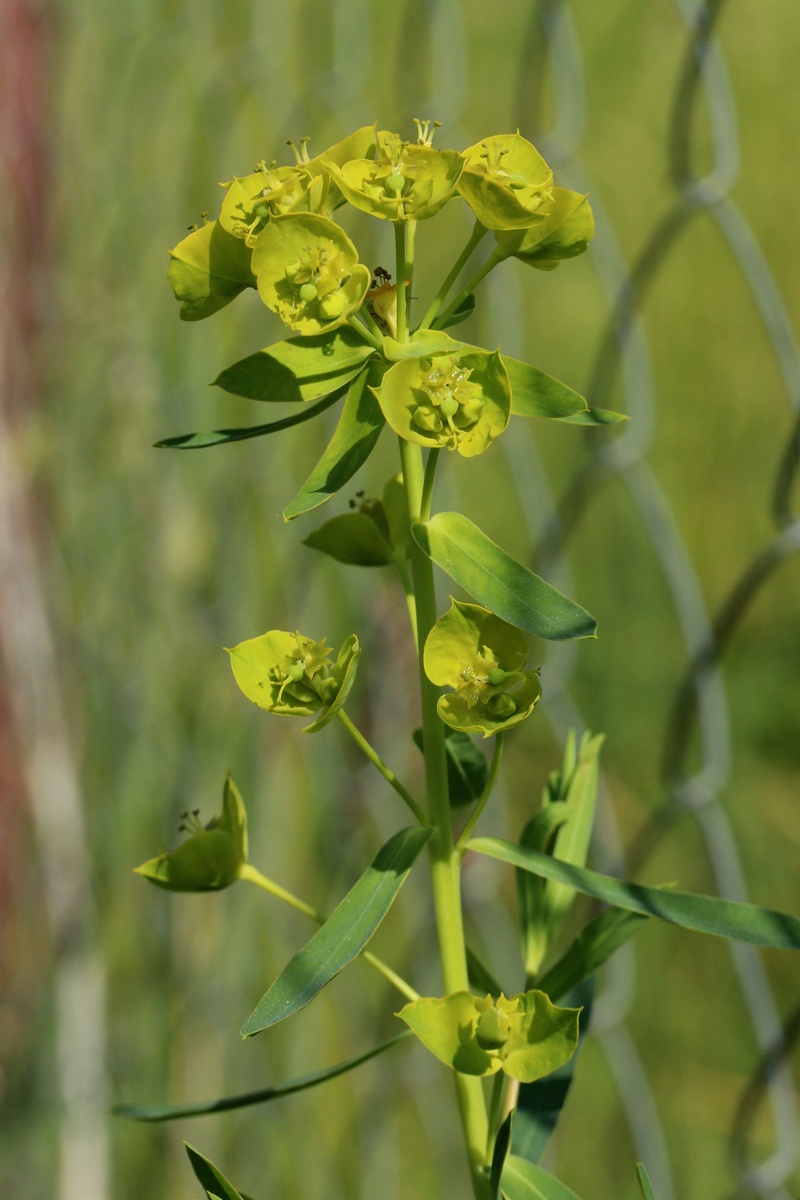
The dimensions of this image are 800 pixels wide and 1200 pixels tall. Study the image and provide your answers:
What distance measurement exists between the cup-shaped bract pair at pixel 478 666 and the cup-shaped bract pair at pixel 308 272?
87 millimetres

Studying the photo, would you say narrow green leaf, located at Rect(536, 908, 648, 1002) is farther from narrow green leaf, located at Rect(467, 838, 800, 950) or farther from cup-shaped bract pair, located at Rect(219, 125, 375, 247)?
cup-shaped bract pair, located at Rect(219, 125, 375, 247)

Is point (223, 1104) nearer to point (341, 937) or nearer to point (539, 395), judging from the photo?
point (341, 937)

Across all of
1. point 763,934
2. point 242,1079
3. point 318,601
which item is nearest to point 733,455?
point 318,601

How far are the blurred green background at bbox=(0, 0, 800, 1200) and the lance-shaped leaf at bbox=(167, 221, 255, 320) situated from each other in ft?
1.31

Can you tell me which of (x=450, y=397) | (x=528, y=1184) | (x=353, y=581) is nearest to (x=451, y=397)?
(x=450, y=397)

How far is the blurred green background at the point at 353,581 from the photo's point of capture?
92 cm

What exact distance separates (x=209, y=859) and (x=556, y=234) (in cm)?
23

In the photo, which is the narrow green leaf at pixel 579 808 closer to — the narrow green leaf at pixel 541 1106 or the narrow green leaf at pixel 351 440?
the narrow green leaf at pixel 541 1106

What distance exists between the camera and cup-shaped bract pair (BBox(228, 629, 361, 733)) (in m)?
0.35

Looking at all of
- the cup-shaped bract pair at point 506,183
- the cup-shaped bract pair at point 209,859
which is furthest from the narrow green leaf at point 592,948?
the cup-shaped bract pair at point 506,183

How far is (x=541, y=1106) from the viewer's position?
0.45m

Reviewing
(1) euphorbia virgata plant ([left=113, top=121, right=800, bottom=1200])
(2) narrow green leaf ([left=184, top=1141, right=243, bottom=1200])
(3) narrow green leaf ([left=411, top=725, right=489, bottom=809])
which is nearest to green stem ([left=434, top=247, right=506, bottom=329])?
(1) euphorbia virgata plant ([left=113, top=121, right=800, bottom=1200])

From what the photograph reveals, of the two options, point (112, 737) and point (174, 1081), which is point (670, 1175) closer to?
point (174, 1081)

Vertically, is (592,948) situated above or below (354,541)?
below
